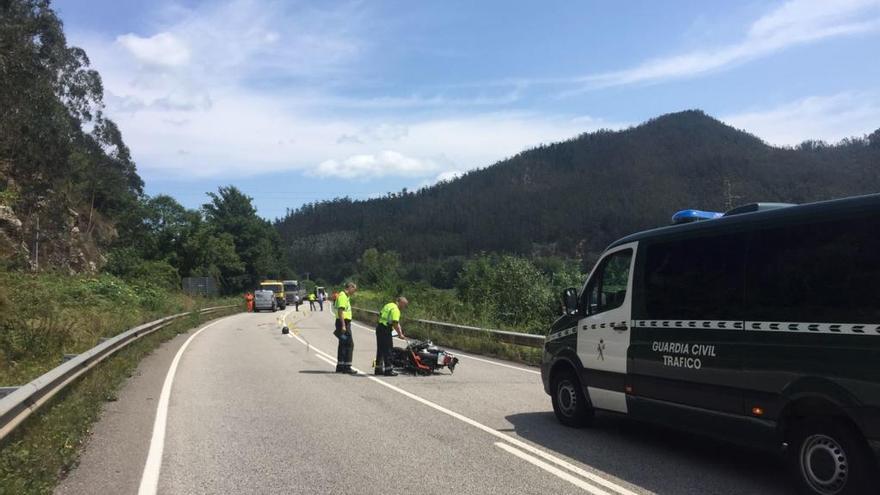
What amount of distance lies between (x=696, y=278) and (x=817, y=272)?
1.33m

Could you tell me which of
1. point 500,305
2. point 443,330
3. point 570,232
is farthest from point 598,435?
point 570,232

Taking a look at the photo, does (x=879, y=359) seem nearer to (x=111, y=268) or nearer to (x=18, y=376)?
(x=18, y=376)

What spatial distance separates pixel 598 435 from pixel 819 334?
329 cm

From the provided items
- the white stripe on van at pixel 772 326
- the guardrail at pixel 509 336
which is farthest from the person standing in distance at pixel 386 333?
the white stripe on van at pixel 772 326

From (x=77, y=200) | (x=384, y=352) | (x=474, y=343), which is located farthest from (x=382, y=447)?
(x=77, y=200)

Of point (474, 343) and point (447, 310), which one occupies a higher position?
point (447, 310)

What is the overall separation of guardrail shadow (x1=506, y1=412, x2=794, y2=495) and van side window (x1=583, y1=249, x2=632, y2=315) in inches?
59.5

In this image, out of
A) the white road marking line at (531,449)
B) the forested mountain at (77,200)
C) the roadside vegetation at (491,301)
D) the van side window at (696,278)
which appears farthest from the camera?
the forested mountain at (77,200)

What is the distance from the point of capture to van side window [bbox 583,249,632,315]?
7684 millimetres

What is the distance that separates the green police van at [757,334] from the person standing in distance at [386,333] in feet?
18.9

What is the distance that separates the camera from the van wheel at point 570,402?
8.16 m

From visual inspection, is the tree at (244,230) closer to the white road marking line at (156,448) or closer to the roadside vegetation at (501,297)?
the roadside vegetation at (501,297)

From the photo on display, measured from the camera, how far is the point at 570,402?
833cm

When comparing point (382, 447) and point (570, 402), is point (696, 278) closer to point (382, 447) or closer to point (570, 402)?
point (570, 402)
